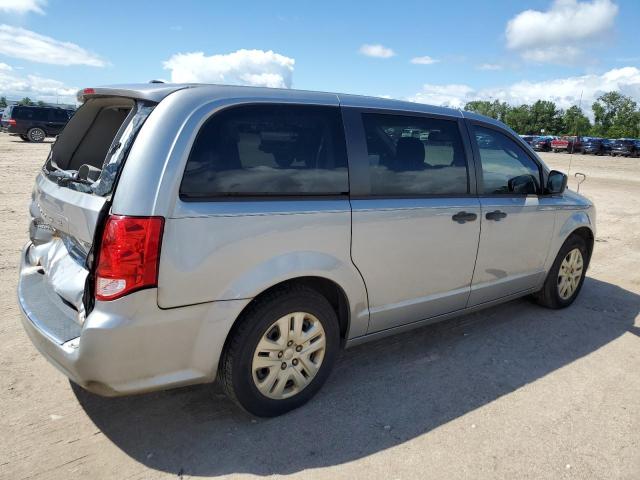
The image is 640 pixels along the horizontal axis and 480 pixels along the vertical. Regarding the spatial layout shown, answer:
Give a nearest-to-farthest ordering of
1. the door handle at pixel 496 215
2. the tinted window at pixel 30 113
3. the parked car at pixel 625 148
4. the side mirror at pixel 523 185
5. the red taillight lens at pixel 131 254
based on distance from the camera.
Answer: the red taillight lens at pixel 131 254 < the door handle at pixel 496 215 < the side mirror at pixel 523 185 < the tinted window at pixel 30 113 < the parked car at pixel 625 148

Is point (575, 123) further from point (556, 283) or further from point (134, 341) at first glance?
point (134, 341)

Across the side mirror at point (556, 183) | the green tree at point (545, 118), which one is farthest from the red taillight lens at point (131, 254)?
the green tree at point (545, 118)

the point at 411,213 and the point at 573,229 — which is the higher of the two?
the point at 411,213

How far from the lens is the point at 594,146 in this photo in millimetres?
43188

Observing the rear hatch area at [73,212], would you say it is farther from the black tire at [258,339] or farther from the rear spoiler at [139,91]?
the black tire at [258,339]

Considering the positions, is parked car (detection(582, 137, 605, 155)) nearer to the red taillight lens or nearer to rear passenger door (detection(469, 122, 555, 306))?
rear passenger door (detection(469, 122, 555, 306))

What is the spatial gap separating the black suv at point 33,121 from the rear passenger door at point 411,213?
27762 millimetres

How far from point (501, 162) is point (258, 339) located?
2.53 metres

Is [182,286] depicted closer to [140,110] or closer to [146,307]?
[146,307]

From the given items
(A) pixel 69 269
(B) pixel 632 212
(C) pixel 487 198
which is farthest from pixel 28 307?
(B) pixel 632 212

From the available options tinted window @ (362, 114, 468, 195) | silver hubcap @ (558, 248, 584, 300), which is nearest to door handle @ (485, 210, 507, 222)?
tinted window @ (362, 114, 468, 195)

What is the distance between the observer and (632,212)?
11.4m

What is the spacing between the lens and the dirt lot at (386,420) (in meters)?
2.54

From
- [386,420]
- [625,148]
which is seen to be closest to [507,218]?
[386,420]
